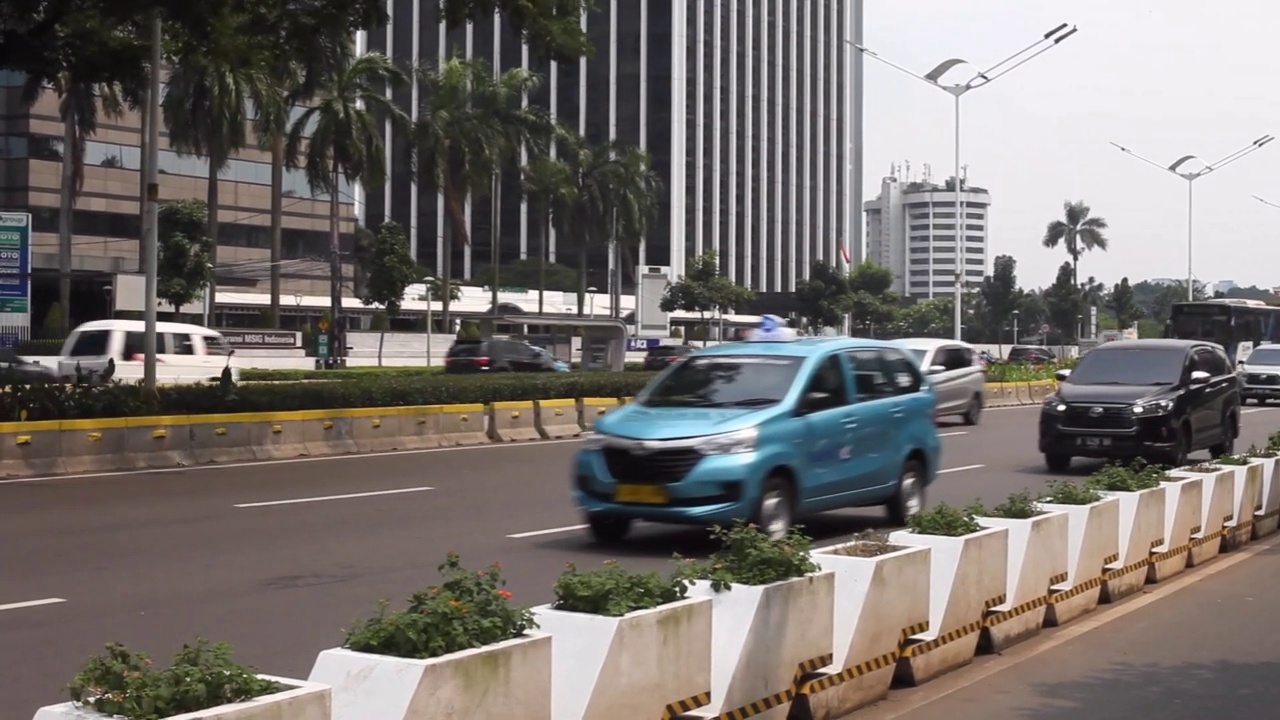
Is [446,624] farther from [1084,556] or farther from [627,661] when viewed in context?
[1084,556]

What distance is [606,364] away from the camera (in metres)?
43.4

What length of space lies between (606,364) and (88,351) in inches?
631

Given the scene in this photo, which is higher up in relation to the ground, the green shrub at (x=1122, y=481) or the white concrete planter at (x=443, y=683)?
the green shrub at (x=1122, y=481)

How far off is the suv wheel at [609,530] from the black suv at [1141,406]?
9.11 meters

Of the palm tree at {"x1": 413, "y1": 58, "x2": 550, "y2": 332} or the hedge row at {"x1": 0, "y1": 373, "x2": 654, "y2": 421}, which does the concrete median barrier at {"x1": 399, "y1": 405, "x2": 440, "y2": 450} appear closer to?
the hedge row at {"x1": 0, "y1": 373, "x2": 654, "y2": 421}

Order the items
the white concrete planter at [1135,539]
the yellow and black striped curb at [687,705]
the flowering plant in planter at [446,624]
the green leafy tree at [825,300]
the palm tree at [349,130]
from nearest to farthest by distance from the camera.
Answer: the flowering plant in planter at [446,624], the yellow and black striped curb at [687,705], the white concrete planter at [1135,539], the palm tree at [349,130], the green leafy tree at [825,300]

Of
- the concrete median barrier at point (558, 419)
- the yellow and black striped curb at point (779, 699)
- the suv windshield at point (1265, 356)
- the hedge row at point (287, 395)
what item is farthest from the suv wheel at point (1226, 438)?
the suv windshield at point (1265, 356)

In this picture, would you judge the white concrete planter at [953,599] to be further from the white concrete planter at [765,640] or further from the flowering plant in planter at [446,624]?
the flowering plant in planter at [446,624]

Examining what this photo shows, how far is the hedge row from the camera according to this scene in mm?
19484

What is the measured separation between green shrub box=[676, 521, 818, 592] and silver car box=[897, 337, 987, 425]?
22.3 meters

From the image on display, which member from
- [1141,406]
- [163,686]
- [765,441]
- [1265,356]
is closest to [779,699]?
[163,686]

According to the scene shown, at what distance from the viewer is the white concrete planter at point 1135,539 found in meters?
10.9

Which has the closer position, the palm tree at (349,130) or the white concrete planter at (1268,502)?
the white concrete planter at (1268,502)

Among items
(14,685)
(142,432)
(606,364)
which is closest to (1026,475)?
(142,432)
